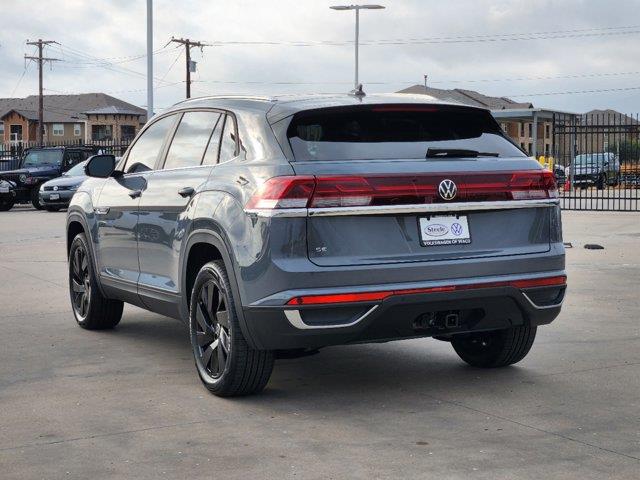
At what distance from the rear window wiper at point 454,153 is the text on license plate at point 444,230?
0.37 m

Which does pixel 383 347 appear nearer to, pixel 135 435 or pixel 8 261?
pixel 135 435

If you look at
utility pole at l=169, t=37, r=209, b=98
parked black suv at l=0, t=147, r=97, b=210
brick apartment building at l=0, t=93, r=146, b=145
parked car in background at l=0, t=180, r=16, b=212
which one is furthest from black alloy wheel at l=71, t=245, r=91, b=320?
brick apartment building at l=0, t=93, r=146, b=145

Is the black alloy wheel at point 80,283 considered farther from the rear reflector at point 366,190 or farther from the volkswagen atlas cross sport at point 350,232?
the rear reflector at point 366,190

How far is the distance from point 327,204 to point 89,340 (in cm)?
343

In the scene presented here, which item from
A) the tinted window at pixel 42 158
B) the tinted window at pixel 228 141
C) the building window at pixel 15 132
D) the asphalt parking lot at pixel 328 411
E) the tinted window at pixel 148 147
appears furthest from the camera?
the building window at pixel 15 132

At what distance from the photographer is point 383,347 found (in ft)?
27.2

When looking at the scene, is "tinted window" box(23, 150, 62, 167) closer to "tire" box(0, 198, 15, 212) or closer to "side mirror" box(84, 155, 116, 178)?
"tire" box(0, 198, 15, 212)

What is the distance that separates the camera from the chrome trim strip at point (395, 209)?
599 cm

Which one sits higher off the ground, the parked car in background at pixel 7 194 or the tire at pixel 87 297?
the parked car in background at pixel 7 194

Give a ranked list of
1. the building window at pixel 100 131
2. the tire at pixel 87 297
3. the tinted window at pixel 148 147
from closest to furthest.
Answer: the tinted window at pixel 148 147, the tire at pixel 87 297, the building window at pixel 100 131

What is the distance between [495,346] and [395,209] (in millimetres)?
1626

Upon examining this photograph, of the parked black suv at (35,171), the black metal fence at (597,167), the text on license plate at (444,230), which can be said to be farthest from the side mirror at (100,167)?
the parked black suv at (35,171)

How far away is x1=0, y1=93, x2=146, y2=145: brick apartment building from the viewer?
138 m

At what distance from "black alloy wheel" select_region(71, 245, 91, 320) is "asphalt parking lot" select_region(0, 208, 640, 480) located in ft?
0.67
